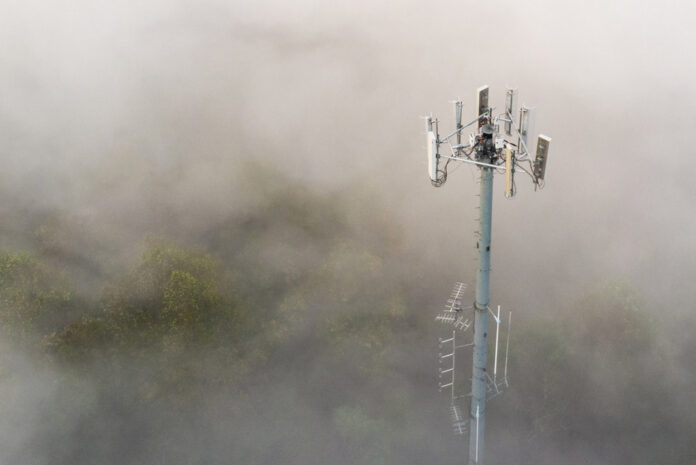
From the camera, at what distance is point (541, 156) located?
9617 millimetres

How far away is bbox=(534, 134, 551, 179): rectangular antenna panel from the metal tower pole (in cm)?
83

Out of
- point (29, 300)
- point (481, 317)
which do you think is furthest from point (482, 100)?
point (29, 300)

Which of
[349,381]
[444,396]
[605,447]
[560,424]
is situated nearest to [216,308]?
[349,381]

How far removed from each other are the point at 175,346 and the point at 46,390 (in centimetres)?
445

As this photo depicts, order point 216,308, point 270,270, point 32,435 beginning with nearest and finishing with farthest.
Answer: point 32,435, point 216,308, point 270,270

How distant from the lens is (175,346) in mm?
18797

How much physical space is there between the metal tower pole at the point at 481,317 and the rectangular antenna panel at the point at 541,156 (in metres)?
0.83

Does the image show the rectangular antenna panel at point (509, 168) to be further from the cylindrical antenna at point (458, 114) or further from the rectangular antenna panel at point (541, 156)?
the cylindrical antenna at point (458, 114)

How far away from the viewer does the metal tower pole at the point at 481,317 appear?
10.3 metres

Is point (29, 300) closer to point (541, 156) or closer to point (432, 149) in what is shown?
point (432, 149)

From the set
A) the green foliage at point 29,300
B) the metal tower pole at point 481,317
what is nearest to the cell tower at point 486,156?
the metal tower pole at point 481,317

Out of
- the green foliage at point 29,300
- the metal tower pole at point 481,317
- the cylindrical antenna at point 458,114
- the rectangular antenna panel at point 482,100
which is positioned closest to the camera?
the metal tower pole at point 481,317

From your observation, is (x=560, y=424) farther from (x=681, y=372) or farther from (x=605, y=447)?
(x=681, y=372)

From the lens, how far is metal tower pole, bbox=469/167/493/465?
406 inches
